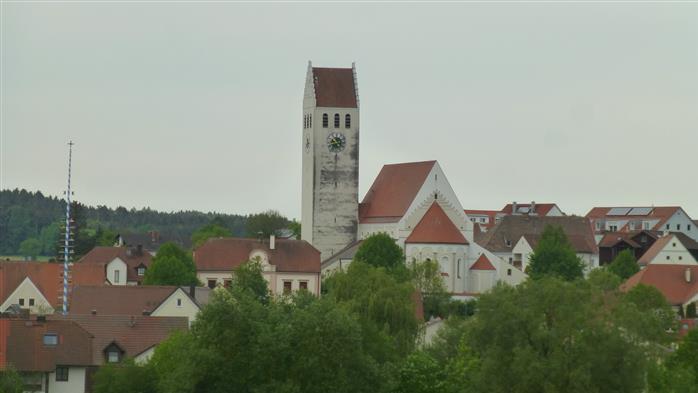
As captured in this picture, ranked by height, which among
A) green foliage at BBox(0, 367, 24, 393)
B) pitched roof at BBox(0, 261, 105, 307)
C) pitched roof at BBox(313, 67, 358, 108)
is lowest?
green foliage at BBox(0, 367, 24, 393)

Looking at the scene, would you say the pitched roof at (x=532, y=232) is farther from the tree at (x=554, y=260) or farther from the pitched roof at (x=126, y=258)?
the pitched roof at (x=126, y=258)

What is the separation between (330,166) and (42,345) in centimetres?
7111

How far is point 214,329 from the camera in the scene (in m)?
58.0

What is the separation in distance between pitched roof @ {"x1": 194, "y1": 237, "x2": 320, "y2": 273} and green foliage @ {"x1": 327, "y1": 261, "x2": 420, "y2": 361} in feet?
54.3

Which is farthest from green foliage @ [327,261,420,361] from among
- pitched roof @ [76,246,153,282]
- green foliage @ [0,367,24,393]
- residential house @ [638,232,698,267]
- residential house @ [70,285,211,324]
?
residential house @ [638,232,698,267]

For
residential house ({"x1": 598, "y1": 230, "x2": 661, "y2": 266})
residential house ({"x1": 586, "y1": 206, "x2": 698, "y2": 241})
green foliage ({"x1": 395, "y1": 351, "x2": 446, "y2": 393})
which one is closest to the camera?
green foliage ({"x1": 395, "y1": 351, "x2": 446, "y2": 393})

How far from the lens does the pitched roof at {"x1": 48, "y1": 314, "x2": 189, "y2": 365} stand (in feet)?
224

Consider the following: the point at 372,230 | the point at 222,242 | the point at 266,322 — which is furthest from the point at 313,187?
the point at 266,322

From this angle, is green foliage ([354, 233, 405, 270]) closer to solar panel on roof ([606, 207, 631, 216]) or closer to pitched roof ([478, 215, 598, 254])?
pitched roof ([478, 215, 598, 254])

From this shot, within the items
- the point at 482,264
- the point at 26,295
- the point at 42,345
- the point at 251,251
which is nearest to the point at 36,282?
the point at 26,295

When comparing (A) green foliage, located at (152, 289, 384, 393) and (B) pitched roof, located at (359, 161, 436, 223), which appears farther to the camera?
(B) pitched roof, located at (359, 161, 436, 223)

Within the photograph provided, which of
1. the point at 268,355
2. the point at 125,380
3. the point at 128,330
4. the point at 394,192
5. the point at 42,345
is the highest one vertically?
the point at 394,192

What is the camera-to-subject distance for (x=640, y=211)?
19300cm

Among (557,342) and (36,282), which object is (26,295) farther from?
(557,342)
